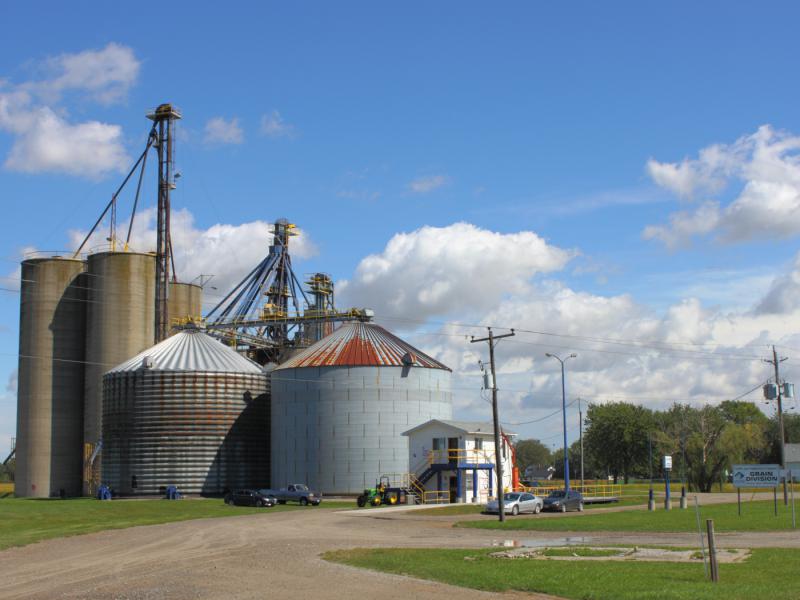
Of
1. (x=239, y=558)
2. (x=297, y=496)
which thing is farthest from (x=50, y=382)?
(x=239, y=558)

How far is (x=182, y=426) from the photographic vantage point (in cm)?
7869

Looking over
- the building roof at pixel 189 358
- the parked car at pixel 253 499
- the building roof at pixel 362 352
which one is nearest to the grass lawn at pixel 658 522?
the parked car at pixel 253 499

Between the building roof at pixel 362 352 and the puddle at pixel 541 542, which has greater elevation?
the building roof at pixel 362 352

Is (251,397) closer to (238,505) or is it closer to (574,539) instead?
(238,505)

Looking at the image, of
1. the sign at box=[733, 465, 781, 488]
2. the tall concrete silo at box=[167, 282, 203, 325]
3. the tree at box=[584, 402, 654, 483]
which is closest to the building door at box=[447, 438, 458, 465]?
the sign at box=[733, 465, 781, 488]

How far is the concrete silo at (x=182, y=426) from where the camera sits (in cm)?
7794

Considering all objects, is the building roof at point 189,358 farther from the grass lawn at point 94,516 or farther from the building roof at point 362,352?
the grass lawn at point 94,516

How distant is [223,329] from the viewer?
9475 centimetres

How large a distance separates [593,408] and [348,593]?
141209mm

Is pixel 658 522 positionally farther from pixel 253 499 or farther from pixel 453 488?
pixel 253 499

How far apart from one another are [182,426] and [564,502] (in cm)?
3604

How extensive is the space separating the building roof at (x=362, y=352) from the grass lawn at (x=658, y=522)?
32.5 metres

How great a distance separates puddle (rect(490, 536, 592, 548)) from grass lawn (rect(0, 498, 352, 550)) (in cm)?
1766

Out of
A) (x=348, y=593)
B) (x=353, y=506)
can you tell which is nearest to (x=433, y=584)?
(x=348, y=593)
